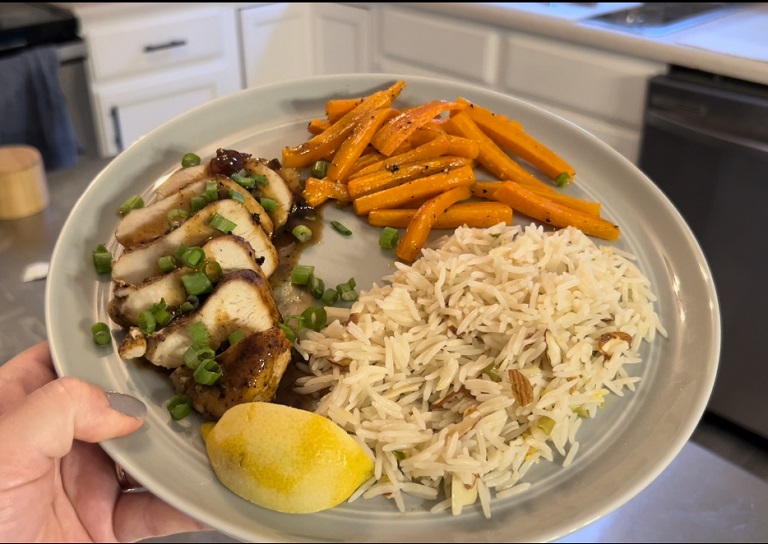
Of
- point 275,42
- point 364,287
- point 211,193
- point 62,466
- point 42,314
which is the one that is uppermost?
point 211,193

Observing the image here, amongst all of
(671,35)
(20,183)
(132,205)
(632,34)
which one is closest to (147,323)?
(132,205)

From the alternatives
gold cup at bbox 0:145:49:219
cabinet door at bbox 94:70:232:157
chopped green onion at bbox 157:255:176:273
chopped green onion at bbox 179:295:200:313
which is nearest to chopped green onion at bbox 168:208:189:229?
chopped green onion at bbox 157:255:176:273

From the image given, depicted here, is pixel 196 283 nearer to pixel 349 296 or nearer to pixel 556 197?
pixel 349 296

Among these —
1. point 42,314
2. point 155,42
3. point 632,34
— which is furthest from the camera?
point 155,42

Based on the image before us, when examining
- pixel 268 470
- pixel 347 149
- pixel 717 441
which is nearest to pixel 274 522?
pixel 268 470

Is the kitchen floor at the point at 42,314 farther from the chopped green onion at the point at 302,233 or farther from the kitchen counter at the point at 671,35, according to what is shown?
the kitchen counter at the point at 671,35

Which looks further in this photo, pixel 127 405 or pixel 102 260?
pixel 102 260
